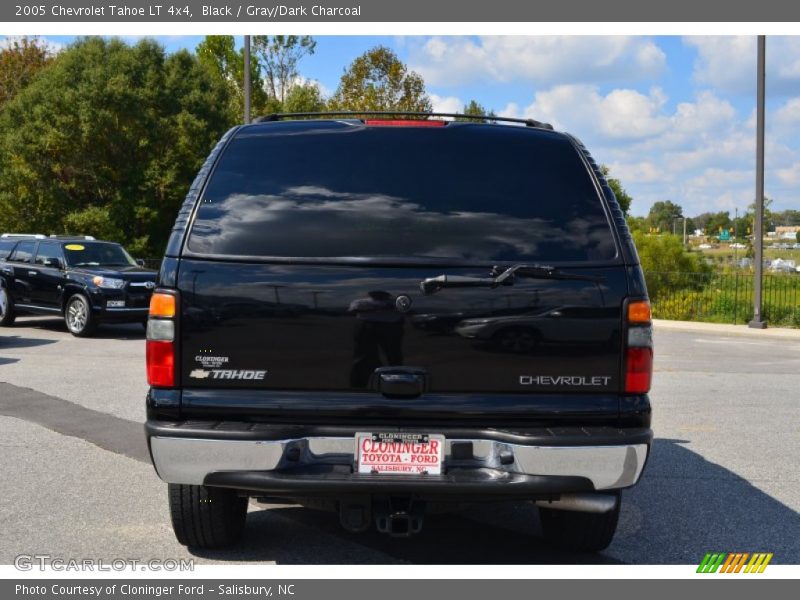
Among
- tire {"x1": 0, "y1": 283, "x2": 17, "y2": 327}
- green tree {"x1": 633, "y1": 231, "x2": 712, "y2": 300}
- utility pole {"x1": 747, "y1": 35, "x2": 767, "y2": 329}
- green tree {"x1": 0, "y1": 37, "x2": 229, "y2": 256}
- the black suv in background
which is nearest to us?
the black suv in background

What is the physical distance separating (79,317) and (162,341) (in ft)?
41.2

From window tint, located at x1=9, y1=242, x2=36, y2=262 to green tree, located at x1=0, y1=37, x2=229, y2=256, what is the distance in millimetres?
11047

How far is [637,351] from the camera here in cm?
401

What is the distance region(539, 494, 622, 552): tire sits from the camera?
15.4ft

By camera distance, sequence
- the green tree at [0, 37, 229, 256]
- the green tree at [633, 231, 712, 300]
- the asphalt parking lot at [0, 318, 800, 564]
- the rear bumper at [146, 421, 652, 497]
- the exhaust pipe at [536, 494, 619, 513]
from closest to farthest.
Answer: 1. the rear bumper at [146, 421, 652, 497]
2. the exhaust pipe at [536, 494, 619, 513]
3. the asphalt parking lot at [0, 318, 800, 564]
4. the green tree at [0, 37, 229, 256]
5. the green tree at [633, 231, 712, 300]

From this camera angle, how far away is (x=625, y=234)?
4.14 metres

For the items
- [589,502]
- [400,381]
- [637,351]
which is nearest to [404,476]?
[400,381]

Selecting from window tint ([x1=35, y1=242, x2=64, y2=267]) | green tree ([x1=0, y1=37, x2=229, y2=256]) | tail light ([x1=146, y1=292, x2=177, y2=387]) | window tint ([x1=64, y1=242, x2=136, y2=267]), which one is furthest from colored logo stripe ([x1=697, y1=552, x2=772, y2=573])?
green tree ([x1=0, y1=37, x2=229, y2=256])

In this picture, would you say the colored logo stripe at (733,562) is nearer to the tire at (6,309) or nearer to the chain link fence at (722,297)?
the tire at (6,309)

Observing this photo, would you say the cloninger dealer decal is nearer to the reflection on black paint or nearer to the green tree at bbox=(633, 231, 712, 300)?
the reflection on black paint

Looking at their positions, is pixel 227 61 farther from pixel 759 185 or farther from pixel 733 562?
pixel 733 562

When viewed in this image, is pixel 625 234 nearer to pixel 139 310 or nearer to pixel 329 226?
pixel 329 226

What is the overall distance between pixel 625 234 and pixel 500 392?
90 centimetres
